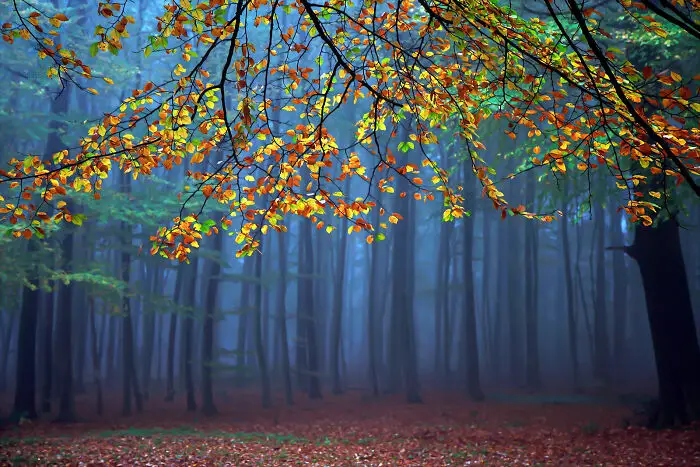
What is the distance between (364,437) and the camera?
13633 millimetres

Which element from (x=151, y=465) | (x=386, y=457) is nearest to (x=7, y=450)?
(x=151, y=465)

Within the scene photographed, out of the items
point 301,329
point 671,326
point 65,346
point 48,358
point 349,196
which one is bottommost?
point 48,358

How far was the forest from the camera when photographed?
4844mm

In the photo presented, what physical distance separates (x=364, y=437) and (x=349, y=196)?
5.93m

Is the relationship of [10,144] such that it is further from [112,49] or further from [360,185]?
[360,185]

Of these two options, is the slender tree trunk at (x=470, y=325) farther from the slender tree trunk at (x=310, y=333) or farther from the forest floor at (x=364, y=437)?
the slender tree trunk at (x=310, y=333)

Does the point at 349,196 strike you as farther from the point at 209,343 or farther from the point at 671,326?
the point at 209,343

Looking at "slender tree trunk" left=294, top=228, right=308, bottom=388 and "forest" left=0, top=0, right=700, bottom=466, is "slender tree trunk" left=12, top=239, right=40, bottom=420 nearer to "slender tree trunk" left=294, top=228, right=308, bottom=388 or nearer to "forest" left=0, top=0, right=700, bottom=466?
"forest" left=0, top=0, right=700, bottom=466

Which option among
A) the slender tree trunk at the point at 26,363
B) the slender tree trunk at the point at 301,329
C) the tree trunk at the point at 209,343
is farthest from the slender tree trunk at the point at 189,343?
the slender tree trunk at the point at 26,363

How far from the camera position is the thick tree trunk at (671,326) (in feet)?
34.2

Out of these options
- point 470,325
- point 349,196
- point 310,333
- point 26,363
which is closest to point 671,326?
point 349,196

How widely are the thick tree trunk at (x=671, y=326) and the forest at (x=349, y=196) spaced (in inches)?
1.6

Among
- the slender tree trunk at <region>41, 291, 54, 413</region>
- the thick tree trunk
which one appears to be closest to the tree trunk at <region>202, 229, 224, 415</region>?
the slender tree trunk at <region>41, 291, 54, 413</region>

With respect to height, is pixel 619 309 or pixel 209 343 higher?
pixel 619 309
